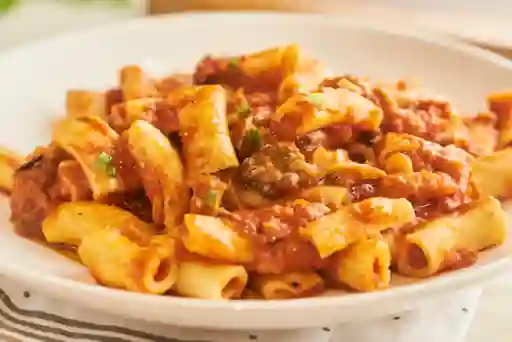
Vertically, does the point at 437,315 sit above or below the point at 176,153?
below

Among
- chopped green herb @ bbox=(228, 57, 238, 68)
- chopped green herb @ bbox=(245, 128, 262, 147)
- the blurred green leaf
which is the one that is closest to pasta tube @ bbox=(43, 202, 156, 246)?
chopped green herb @ bbox=(245, 128, 262, 147)

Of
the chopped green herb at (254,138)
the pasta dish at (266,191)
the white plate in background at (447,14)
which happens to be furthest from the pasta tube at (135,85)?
the white plate in background at (447,14)

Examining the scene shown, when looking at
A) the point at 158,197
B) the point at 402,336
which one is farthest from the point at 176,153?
the point at 402,336

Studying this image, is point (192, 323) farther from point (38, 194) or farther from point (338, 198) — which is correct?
point (38, 194)

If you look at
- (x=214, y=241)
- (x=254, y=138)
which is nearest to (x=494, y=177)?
(x=254, y=138)

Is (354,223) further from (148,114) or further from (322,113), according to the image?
(148,114)

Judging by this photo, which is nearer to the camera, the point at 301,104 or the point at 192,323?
the point at 192,323
